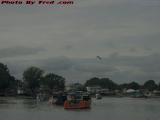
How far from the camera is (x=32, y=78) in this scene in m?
180

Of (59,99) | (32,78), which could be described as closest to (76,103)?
(59,99)

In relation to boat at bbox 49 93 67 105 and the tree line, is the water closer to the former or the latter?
boat at bbox 49 93 67 105

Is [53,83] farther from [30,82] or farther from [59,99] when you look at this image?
[59,99]

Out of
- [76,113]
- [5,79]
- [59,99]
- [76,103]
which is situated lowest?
[76,113]

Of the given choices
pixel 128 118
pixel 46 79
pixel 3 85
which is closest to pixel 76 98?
pixel 128 118

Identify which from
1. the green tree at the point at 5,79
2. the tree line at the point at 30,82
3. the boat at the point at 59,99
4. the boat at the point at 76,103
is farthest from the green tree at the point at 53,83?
the boat at the point at 76,103

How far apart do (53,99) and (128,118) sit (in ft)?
124

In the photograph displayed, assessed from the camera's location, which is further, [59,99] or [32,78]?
[32,78]

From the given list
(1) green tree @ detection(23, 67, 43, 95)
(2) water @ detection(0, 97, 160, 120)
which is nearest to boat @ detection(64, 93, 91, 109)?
(2) water @ detection(0, 97, 160, 120)

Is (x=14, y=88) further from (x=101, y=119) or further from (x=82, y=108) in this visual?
(x=101, y=119)

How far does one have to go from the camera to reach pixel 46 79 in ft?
640

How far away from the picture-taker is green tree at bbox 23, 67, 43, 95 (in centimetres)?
18088

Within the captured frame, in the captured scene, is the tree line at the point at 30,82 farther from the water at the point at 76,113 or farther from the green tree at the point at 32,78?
the water at the point at 76,113

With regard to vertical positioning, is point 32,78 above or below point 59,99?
A: above
